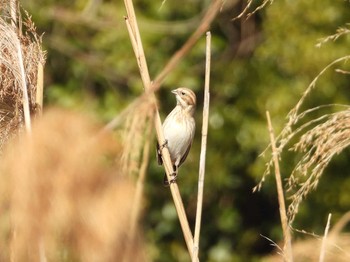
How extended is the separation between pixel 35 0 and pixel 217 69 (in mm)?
1628

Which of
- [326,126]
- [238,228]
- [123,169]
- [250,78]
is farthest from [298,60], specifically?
[123,169]

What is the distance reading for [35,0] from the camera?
26.0 ft

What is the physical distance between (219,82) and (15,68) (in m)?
5.83

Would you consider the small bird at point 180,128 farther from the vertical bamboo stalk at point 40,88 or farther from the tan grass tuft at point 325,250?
the tan grass tuft at point 325,250

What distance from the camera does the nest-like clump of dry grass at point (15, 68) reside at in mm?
2338

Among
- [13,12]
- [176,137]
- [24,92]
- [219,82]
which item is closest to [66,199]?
[24,92]

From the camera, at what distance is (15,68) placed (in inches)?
95.9

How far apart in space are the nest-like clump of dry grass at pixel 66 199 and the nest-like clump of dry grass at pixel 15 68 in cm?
73

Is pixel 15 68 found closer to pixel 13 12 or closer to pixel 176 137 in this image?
pixel 13 12

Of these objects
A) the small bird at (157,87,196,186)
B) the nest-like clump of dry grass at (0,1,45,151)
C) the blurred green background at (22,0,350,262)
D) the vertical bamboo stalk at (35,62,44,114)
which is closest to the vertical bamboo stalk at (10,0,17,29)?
the nest-like clump of dry grass at (0,1,45,151)

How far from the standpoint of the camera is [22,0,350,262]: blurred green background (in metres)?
7.56

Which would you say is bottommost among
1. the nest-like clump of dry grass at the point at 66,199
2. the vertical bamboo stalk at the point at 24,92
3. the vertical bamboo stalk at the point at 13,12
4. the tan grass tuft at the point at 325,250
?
the tan grass tuft at the point at 325,250

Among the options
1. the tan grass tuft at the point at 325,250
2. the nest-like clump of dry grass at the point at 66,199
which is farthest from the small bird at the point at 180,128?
the nest-like clump of dry grass at the point at 66,199

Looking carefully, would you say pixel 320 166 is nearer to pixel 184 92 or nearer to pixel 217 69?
pixel 184 92
